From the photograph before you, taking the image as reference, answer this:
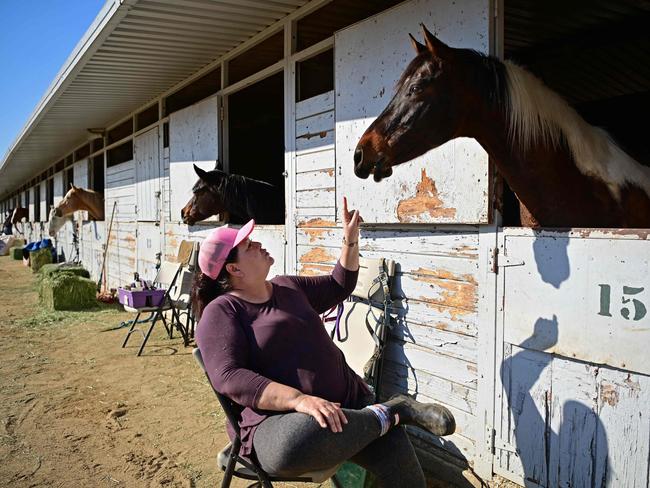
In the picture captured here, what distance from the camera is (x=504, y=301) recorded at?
2389 mm

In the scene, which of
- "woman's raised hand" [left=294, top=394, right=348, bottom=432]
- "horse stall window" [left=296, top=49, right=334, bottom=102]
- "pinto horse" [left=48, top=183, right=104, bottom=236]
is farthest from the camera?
"pinto horse" [left=48, top=183, right=104, bottom=236]

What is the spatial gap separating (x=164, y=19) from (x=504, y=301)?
358 cm

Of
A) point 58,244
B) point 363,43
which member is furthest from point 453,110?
point 58,244

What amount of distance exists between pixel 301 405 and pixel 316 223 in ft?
7.64

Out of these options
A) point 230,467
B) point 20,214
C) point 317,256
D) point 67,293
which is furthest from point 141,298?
point 20,214

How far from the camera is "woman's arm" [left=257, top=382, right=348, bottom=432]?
4.94 ft

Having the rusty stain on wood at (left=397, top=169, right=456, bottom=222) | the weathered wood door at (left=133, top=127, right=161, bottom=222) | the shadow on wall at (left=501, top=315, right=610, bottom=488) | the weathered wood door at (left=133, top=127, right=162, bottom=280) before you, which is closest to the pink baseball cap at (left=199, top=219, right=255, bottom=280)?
the rusty stain on wood at (left=397, top=169, right=456, bottom=222)

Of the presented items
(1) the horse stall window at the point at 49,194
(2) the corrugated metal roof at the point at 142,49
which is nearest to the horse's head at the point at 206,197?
(2) the corrugated metal roof at the point at 142,49

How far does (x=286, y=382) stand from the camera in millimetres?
1728

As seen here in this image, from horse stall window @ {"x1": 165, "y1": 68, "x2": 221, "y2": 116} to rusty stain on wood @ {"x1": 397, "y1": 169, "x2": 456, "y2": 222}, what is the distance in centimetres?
420

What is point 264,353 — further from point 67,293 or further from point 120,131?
point 120,131

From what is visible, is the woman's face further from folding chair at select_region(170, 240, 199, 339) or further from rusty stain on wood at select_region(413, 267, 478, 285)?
folding chair at select_region(170, 240, 199, 339)

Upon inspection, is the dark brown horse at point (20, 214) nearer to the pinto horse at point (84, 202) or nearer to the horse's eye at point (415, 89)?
the pinto horse at point (84, 202)

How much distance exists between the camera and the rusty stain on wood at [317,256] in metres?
3.66
